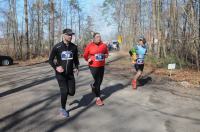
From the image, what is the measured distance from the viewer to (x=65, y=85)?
851cm

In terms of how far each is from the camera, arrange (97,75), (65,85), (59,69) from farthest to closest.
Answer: (97,75) < (65,85) < (59,69)

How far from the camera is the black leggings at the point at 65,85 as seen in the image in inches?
334

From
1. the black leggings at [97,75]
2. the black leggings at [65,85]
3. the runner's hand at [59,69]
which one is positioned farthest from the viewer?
the black leggings at [97,75]

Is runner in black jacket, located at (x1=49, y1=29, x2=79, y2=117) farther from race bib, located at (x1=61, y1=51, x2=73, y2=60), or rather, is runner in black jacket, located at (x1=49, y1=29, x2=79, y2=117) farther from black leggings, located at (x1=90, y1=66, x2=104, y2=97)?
black leggings, located at (x1=90, y1=66, x2=104, y2=97)

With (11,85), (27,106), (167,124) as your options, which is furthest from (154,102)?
(11,85)

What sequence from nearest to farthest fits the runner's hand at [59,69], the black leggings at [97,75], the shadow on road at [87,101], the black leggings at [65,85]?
the shadow on road at [87,101] → the runner's hand at [59,69] → the black leggings at [65,85] → the black leggings at [97,75]

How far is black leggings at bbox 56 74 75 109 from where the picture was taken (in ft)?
27.8

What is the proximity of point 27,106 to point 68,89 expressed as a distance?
5.05 ft

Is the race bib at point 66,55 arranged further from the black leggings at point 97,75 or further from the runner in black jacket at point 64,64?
the black leggings at point 97,75

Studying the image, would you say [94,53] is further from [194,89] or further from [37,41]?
[37,41]

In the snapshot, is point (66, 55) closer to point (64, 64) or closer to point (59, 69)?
point (64, 64)

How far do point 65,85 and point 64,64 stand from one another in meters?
0.48

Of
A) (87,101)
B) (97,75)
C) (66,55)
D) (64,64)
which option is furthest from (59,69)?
(87,101)

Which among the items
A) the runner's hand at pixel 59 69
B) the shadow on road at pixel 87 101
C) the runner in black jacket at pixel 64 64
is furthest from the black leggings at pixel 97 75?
the runner's hand at pixel 59 69
